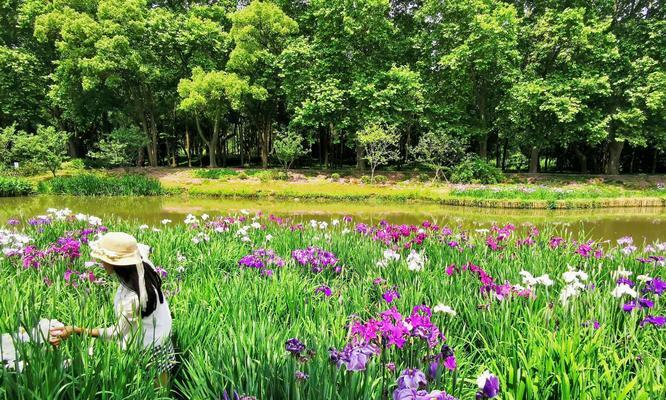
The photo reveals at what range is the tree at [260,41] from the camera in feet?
83.0

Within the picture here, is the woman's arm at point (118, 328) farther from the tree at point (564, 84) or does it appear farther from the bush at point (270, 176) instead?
the tree at point (564, 84)

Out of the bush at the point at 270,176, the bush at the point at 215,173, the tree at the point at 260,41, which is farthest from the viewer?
the tree at the point at 260,41

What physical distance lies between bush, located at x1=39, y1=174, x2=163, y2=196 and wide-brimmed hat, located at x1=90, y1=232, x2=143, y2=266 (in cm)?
1964

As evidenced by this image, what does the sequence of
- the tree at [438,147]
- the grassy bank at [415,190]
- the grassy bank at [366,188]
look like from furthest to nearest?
the tree at [438,147], the grassy bank at [366,188], the grassy bank at [415,190]

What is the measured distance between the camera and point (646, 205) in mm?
18359

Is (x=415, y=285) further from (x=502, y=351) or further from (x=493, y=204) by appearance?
(x=493, y=204)

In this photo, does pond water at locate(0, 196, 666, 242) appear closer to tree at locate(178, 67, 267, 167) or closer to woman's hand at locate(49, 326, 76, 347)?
tree at locate(178, 67, 267, 167)

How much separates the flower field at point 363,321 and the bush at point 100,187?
15.7m

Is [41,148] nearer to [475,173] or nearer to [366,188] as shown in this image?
[366,188]

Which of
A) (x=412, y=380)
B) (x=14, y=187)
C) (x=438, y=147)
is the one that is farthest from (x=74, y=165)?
(x=412, y=380)

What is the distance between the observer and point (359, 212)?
54.0ft

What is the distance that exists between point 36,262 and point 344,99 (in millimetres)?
22847

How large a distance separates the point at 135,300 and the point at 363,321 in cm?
159

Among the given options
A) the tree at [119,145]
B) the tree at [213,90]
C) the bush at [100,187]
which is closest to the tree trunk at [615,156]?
the tree at [213,90]
